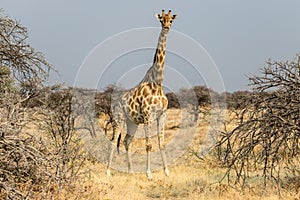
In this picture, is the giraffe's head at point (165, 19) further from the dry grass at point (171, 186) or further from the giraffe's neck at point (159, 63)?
the dry grass at point (171, 186)

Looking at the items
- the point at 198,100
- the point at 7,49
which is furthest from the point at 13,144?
the point at 198,100

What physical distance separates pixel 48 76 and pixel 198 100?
18363 millimetres

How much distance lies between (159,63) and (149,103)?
1.05m

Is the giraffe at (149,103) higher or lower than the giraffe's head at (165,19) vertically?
lower

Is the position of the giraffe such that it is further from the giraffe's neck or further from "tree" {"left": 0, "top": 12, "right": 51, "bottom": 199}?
"tree" {"left": 0, "top": 12, "right": 51, "bottom": 199}

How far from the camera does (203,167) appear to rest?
1046 cm

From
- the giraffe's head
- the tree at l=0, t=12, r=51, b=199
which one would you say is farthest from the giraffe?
the tree at l=0, t=12, r=51, b=199

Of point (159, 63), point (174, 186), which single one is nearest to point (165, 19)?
point (159, 63)

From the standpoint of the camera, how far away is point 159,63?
1017 cm

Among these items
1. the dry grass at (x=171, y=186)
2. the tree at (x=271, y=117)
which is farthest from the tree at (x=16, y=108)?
the tree at (x=271, y=117)

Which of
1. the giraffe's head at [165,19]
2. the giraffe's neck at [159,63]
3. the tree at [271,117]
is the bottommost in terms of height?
the tree at [271,117]

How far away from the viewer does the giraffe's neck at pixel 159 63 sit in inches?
400

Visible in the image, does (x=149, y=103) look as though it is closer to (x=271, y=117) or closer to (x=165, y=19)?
(x=165, y=19)

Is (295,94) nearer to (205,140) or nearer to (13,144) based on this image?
(13,144)
